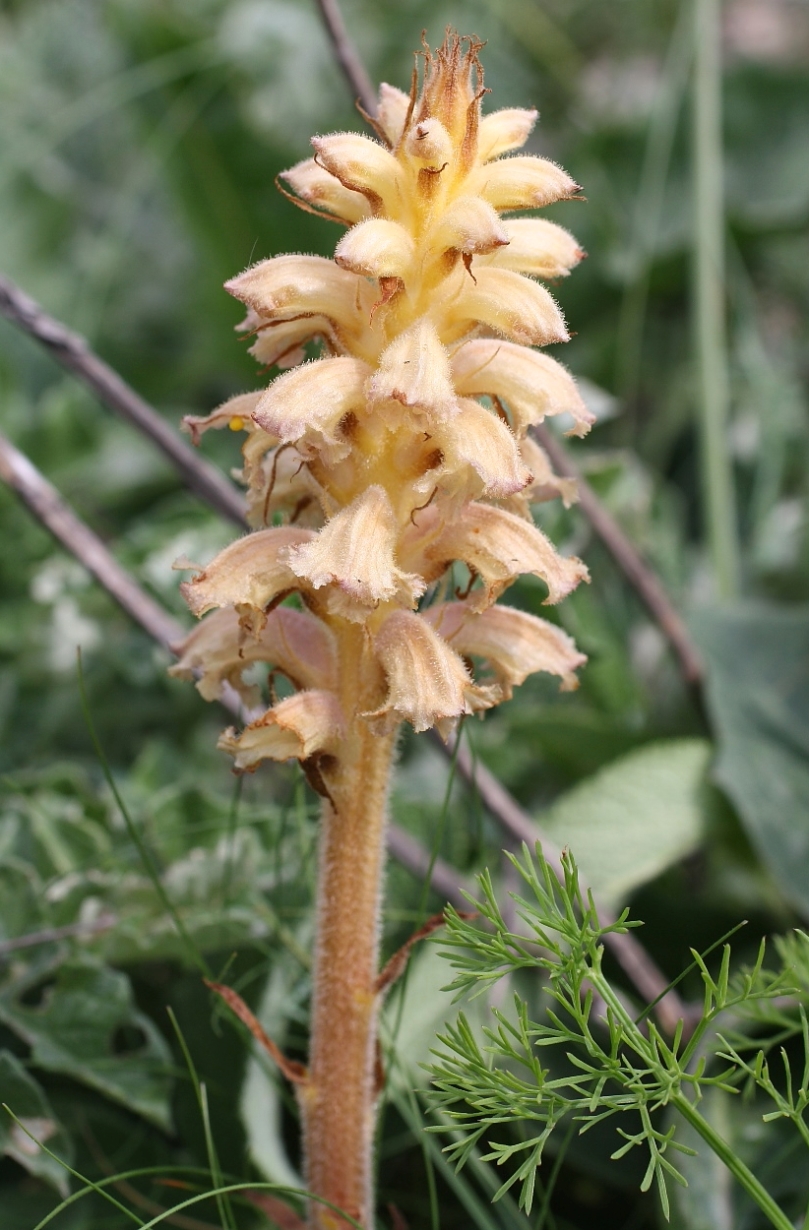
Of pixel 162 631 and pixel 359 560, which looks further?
pixel 162 631

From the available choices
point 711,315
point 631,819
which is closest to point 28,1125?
point 631,819

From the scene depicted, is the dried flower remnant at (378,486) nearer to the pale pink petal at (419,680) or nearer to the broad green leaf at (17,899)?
the pale pink petal at (419,680)

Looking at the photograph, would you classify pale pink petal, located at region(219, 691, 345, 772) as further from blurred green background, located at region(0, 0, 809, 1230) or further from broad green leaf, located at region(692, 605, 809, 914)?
broad green leaf, located at region(692, 605, 809, 914)

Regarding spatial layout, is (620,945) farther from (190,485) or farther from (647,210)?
(647,210)

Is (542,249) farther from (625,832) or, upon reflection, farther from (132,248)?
(132,248)

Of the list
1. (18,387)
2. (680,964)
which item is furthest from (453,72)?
(18,387)

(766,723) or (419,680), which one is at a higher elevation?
(419,680)

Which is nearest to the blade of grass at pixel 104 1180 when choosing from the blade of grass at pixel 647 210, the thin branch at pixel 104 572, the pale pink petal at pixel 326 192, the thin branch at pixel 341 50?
the thin branch at pixel 104 572
